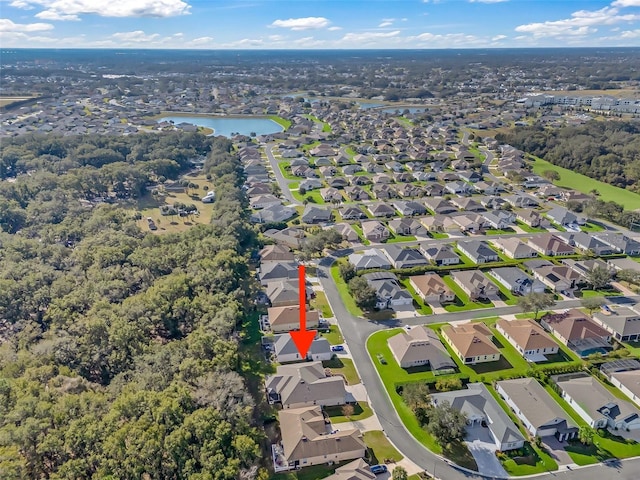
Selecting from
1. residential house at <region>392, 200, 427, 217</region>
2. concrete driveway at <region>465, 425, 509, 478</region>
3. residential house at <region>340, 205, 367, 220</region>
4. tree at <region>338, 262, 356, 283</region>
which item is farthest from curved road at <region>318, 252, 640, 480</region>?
residential house at <region>392, 200, 427, 217</region>

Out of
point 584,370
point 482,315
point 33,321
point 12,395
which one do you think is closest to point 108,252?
point 33,321

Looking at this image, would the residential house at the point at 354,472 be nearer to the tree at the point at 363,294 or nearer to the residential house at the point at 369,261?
the tree at the point at 363,294

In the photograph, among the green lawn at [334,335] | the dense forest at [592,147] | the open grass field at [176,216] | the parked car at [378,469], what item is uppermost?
the dense forest at [592,147]

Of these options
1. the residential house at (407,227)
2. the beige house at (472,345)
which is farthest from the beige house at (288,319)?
the residential house at (407,227)

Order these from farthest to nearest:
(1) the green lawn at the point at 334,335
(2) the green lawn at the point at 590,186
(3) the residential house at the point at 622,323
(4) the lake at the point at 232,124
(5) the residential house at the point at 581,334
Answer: (4) the lake at the point at 232,124 → (2) the green lawn at the point at 590,186 → (1) the green lawn at the point at 334,335 → (3) the residential house at the point at 622,323 → (5) the residential house at the point at 581,334

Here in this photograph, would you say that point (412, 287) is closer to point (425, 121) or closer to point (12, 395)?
point (12, 395)

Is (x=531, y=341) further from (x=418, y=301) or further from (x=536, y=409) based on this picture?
(x=418, y=301)

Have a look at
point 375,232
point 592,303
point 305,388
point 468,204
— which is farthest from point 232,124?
point 305,388
